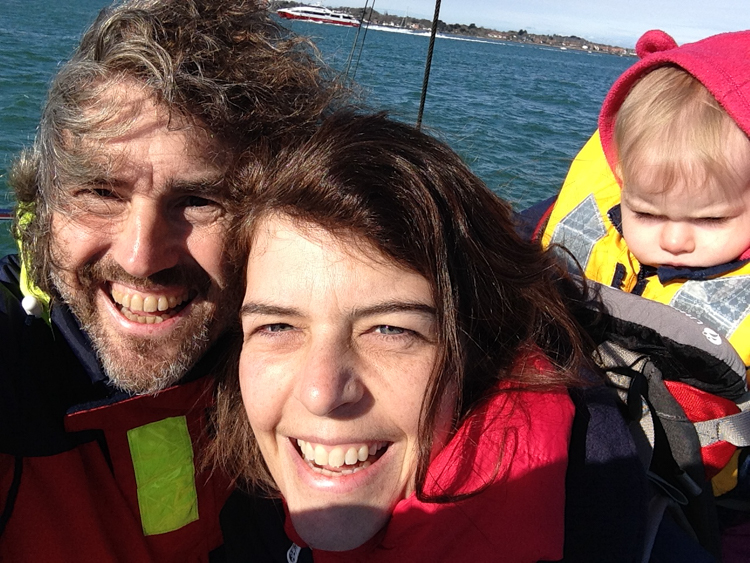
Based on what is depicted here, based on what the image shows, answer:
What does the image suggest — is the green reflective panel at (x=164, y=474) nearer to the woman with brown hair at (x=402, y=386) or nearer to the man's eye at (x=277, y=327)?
the woman with brown hair at (x=402, y=386)

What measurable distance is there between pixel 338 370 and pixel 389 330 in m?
0.16

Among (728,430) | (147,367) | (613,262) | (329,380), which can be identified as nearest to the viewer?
(329,380)

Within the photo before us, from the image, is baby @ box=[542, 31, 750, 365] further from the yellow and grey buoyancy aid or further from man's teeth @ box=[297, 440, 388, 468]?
man's teeth @ box=[297, 440, 388, 468]

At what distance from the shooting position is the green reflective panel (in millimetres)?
1814

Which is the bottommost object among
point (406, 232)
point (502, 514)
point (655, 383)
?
point (502, 514)

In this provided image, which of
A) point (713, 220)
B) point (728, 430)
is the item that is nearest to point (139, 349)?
point (728, 430)

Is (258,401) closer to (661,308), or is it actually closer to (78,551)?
(78,551)

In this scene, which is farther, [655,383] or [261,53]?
[261,53]

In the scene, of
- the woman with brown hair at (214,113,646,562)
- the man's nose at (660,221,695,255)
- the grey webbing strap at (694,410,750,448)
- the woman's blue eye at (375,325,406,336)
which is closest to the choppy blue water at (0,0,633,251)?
the woman with brown hair at (214,113,646,562)

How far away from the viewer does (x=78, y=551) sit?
1701 millimetres

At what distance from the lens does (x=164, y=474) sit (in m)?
1.85

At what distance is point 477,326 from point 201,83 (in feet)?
3.46

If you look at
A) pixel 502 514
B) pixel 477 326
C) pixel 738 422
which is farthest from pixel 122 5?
pixel 738 422

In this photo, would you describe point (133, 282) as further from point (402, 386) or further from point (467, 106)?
point (467, 106)
